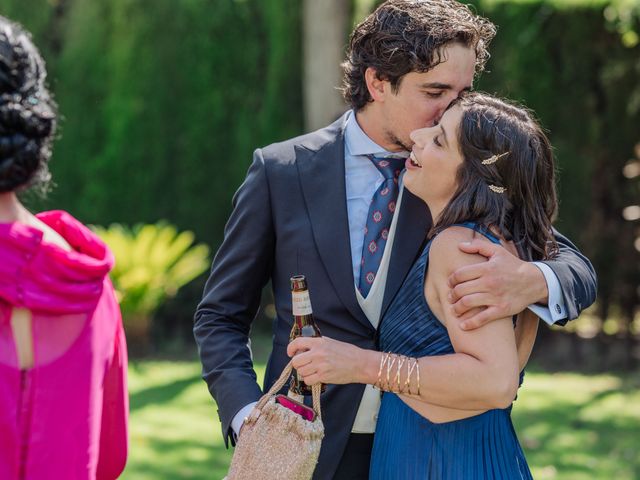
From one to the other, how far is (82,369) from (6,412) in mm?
196

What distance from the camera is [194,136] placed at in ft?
31.6

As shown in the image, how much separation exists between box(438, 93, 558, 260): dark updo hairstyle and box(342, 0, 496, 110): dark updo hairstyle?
319mm

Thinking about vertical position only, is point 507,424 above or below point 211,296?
below

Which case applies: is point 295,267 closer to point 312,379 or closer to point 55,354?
point 312,379

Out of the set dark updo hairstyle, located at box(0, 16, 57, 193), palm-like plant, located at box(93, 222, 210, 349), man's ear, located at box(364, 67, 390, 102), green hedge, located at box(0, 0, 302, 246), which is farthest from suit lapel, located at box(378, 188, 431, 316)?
green hedge, located at box(0, 0, 302, 246)

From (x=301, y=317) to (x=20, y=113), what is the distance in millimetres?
896

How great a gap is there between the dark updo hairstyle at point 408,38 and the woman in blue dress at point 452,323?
28 cm

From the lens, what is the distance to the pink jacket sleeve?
2.36 meters

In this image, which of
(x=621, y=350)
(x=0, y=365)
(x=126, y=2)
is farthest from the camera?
(x=126, y=2)

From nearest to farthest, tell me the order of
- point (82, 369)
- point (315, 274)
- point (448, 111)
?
point (82, 369), point (448, 111), point (315, 274)

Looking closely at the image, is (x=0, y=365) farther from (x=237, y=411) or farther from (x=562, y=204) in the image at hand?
(x=562, y=204)

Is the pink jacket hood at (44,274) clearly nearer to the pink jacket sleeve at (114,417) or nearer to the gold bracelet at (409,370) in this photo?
the pink jacket sleeve at (114,417)

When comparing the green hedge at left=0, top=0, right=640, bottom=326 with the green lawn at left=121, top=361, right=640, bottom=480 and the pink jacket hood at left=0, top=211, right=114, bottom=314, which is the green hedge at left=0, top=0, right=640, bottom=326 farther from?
the pink jacket hood at left=0, top=211, right=114, bottom=314

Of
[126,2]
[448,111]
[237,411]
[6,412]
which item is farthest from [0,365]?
[126,2]
